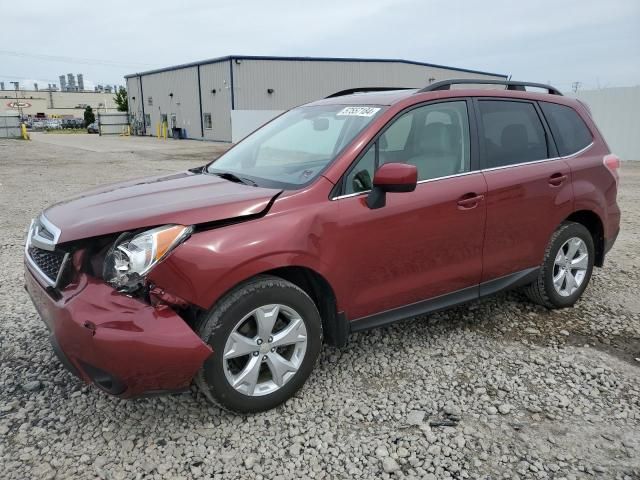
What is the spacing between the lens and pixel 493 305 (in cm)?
443

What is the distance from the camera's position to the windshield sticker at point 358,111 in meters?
3.30

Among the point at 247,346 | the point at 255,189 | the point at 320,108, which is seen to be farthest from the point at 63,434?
the point at 320,108

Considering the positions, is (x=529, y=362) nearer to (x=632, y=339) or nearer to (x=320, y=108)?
(x=632, y=339)

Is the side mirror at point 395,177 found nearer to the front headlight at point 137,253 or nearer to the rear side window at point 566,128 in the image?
the front headlight at point 137,253

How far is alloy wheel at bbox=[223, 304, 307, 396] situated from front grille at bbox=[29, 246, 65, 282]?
984 millimetres

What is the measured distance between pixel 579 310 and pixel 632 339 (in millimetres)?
550

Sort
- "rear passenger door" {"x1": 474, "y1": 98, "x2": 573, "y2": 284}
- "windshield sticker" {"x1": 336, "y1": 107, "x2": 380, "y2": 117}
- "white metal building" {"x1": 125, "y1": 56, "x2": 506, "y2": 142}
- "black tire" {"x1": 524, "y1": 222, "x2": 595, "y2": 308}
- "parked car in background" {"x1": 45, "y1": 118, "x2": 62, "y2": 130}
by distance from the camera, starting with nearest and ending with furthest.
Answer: "windshield sticker" {"x1": 336, "y1": 107, "x2": 380, "y2": 117}, "rear passenger door" {"x1": 474, "y1": 98, "x2": 573, "y2": 284}, "black tire" {"x1": 524, "y1": 222, "x2": 595, "y2": 308}, "white metal building" {"x1": 125, "y1": 56, "x2": 506, "y2": 142}, "parked car in background" {"x1": 45, "y1": 118, "x2": 62, "y2": 130}

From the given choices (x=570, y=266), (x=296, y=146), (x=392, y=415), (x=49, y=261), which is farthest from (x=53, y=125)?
(x=392, y=415)

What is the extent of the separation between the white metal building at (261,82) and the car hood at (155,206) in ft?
84.0

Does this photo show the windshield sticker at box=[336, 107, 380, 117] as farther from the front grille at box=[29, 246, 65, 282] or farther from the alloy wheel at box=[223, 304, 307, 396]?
the front grille at box=[29, 246, 65, 282]

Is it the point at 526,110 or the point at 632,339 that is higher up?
the point at 526,110

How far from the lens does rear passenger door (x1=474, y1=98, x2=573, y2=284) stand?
3607 millimetres

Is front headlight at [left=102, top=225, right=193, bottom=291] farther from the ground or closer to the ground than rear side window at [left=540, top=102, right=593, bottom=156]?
closer to the ground

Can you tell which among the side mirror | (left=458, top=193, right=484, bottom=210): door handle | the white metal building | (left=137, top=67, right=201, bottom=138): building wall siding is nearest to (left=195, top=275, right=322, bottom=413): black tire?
the side mirror
